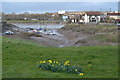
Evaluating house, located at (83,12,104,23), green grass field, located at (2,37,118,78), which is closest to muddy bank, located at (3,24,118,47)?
green grass field, located at (2,37,118,78)

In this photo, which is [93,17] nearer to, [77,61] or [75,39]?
[75,39]

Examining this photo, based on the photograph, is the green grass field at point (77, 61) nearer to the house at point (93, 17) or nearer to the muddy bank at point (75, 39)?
the muddy bank at point (75, 39)

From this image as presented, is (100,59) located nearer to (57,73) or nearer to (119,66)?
(119,66)

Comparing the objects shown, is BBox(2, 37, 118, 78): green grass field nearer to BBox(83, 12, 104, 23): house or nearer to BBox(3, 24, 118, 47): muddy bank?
BBox(3, 24, 118, 47): muddy bank

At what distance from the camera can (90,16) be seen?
107500mm

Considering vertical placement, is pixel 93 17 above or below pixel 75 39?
above

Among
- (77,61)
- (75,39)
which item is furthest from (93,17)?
(77,61)

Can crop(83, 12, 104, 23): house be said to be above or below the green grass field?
above

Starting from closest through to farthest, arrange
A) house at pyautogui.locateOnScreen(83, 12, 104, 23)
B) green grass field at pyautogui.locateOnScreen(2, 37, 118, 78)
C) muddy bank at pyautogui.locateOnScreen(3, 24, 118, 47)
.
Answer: green grass field at pyautogui.locateOnScreen(2, 37, 118, 78) < muddy bank at pyautogui.locateOnScreen(3, 24, 118, 47) < house at pyautogui.locateOnScreen(83, 12, 104, 23)

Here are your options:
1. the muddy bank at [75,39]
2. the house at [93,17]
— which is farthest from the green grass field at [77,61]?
the house at [93,17]

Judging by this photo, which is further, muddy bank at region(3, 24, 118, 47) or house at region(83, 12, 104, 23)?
house at region(83, 12, 104, 23)

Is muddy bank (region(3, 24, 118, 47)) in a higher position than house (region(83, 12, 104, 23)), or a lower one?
lower

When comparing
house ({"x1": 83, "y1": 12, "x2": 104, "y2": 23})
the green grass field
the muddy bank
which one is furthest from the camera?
house ({"x1": 83, "y1": 12, "x2": 104, "y2": 23})

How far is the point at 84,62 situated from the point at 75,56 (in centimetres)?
223
